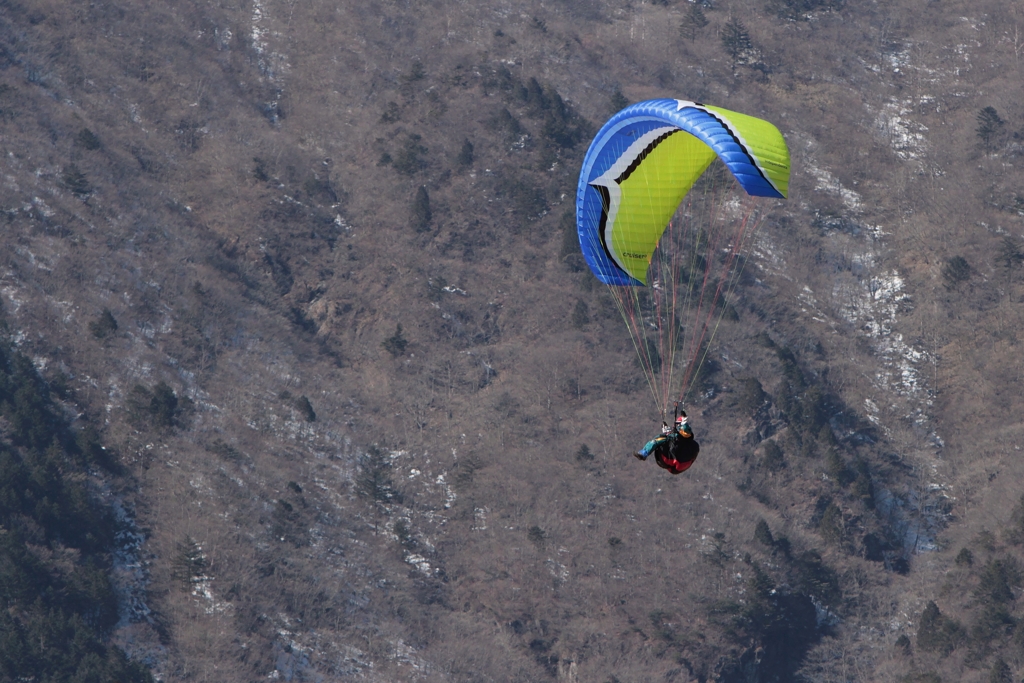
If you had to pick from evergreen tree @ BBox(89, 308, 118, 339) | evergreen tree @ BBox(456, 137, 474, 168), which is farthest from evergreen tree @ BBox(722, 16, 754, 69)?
evergreen tree @ BBox(89, 308, 118, 339)

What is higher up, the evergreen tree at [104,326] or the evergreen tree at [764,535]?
the evergreen tree at [764,535]

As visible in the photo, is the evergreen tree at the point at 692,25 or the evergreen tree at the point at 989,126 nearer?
the evergreen tree at the point at 989,126

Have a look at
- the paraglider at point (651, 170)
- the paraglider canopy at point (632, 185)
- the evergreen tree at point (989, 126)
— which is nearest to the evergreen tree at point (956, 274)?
the evergreen tree at point (989, 126)

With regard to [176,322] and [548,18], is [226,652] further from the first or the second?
[548,18]

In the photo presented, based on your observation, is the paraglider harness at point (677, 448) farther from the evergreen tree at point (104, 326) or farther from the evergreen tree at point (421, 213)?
the evergreen tree at point (421, 213)

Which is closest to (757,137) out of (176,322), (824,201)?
(176,322)

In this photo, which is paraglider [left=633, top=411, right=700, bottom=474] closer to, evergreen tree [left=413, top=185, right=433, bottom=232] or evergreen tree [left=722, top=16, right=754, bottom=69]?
evergreen tree [left=413, top=185, right=433, bottom=232]
